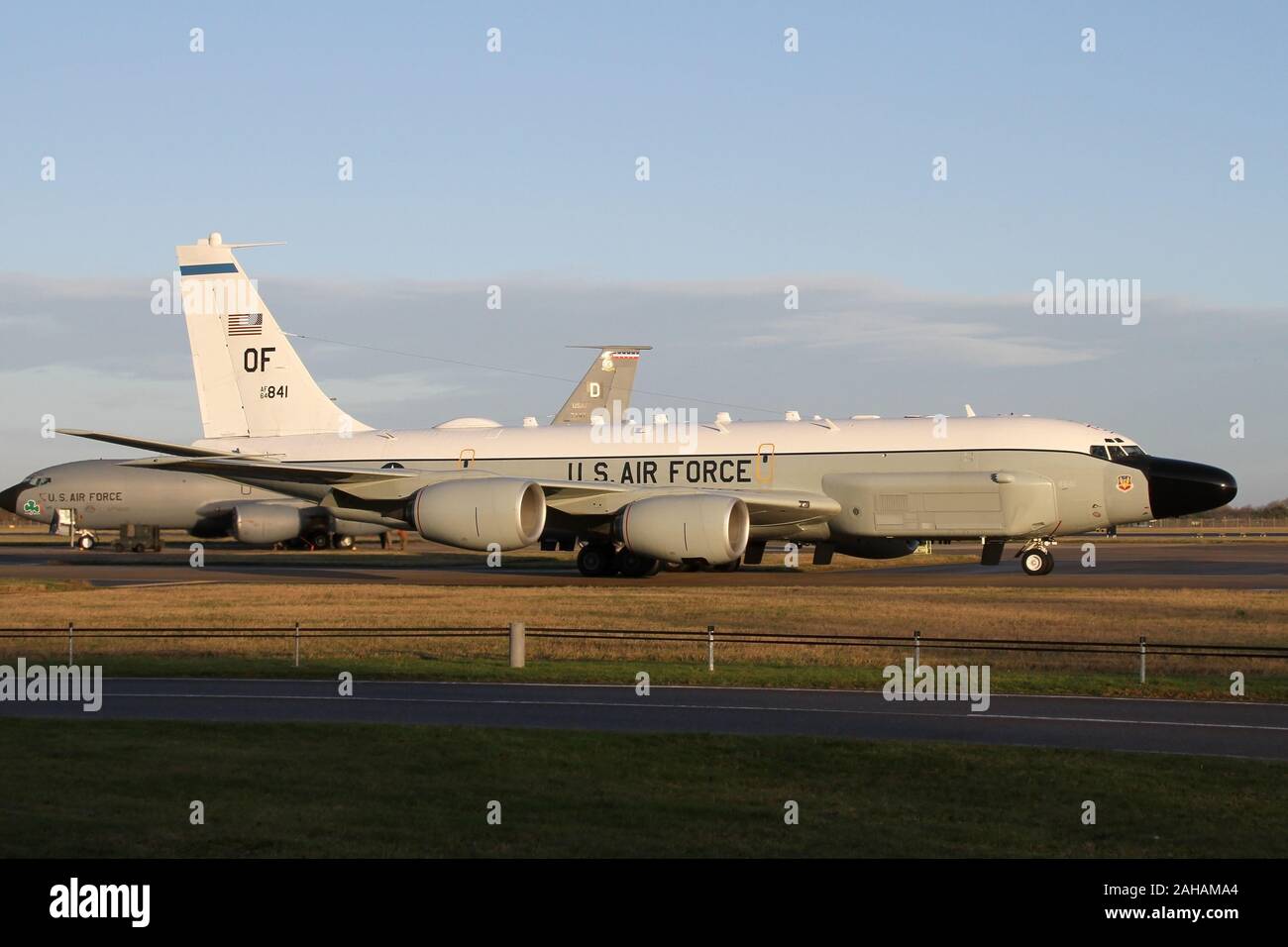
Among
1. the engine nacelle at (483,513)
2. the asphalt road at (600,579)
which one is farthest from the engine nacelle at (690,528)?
the engine nacelle at (483,513)

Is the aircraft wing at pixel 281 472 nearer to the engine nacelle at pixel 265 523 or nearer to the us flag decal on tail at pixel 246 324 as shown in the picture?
the us flag decal on tail at pixel 246 324

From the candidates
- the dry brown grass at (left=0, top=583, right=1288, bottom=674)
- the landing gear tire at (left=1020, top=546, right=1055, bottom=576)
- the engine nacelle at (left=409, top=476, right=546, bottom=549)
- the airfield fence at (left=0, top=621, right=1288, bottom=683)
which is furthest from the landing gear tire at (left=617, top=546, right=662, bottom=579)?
the airfield fence at (left=0, top=621, right=1288, bottom=683)

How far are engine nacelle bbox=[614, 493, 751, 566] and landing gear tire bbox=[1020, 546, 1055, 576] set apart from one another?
892 cm

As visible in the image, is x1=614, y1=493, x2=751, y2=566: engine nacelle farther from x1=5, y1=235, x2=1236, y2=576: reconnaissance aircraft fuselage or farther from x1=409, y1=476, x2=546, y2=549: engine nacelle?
x1=409, y1=476, x2=546, y2=549: engine nacelle

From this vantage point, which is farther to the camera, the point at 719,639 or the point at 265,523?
the point at 265,523

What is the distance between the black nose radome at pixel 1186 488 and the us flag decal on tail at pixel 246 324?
30221 millimetres

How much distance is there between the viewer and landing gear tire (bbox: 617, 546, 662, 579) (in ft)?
147

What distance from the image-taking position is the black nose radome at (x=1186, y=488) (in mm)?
40000

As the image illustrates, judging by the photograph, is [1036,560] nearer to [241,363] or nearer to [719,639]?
[719,639]

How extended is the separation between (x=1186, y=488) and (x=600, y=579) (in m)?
16.8

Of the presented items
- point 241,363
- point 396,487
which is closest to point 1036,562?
point 396,487

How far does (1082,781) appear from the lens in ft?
45.6

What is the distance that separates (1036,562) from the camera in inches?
1725
